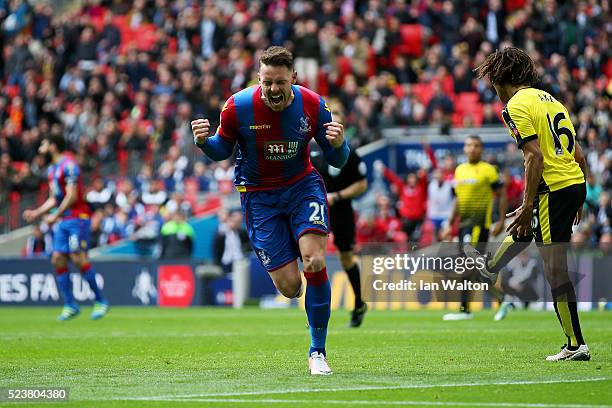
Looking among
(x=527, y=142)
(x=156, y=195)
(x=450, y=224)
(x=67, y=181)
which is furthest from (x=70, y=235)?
(x=527, y=142)

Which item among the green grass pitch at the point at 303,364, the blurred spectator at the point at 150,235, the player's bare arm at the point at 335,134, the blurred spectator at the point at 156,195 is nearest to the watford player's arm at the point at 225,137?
the player's bare arm at the point at 335,134

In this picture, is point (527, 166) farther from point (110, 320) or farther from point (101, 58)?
point (101, 58)

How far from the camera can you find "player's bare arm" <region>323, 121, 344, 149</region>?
9109 millimetres

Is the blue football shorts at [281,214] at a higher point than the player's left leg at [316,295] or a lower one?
higher

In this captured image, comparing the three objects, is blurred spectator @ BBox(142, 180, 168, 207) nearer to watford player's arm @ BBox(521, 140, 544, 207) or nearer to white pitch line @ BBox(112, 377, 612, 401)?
watford player's arm @ BBox(521, 140, 544, 207)

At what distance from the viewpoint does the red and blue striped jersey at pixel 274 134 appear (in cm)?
941

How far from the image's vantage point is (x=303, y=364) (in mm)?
10086

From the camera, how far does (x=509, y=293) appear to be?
1906 cm

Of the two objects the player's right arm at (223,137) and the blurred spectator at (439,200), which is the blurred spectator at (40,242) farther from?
the player's right arm at (223,137)

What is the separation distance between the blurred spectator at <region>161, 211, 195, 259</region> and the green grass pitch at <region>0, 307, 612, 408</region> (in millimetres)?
8745

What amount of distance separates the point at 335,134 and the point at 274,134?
0.59 metres

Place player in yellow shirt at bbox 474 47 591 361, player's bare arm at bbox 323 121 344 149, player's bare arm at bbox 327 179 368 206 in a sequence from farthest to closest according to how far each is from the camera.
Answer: player's bare arm at bbox 327 179 368 206, player in yellow shirt at bbox 474 47 591 361, player's bare arm at bbox 323 121 344 149

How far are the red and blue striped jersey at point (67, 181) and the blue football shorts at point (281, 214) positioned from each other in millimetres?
8896

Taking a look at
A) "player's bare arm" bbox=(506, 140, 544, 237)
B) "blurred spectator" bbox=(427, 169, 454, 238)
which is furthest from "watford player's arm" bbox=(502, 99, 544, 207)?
"blurred spectator" bbox=(427, 169, 454, 238)
